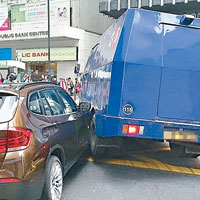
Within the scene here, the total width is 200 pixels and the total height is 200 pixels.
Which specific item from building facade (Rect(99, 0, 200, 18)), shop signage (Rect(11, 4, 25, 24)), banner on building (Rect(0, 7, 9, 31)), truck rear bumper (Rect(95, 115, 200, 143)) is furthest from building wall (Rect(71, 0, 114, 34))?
truck rear bumper (Rect(95, 115, 200, 143))

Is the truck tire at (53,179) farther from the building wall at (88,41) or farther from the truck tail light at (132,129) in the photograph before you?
the building wall at (88,41)

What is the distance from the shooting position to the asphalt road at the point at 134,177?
3.44 m

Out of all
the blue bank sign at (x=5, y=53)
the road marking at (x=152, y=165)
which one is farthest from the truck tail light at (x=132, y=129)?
the blue bank sign at (x=5, y=53)

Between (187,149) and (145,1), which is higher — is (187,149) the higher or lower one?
the lower one

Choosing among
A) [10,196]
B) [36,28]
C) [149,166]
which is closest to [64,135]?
[10,196]

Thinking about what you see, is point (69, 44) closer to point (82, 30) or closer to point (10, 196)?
point (82, 30)

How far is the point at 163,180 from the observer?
12.9 ft

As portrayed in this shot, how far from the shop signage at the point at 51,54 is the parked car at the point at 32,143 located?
2288cm

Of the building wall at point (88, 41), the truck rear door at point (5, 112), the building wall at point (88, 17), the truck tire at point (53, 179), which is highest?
the building wall at point (88, 17)

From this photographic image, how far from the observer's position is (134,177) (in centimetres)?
402

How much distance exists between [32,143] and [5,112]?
1.38 feet

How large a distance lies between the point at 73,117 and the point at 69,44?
2300 centimetres

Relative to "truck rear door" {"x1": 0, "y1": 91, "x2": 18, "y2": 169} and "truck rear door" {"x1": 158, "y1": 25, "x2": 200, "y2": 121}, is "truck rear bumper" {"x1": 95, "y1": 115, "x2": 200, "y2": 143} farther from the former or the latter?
"truck rear door" {"x1": 0, "y1": 91, "x2": 18, "y2": 169}

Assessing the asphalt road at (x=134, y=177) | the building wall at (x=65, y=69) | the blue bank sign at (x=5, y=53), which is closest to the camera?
the asphalt road at (x=134, y=177)
